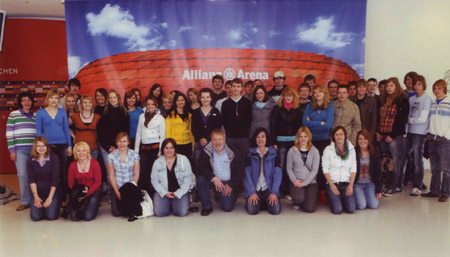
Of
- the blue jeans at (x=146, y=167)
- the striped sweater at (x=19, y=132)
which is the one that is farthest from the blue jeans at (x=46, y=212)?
the blue jeans at (x=146, y=167)

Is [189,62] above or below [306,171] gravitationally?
above

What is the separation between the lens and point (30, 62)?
570 centimetres

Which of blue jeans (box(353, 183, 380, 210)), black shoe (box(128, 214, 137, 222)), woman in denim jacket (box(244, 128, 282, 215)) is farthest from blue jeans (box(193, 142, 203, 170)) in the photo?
blue jeans (box(353, 183, 380, 210))

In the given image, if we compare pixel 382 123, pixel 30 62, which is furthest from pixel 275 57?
pixel 30 62

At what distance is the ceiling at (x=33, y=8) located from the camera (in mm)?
4930

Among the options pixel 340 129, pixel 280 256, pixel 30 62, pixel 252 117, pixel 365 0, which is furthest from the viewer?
pixel 30 62

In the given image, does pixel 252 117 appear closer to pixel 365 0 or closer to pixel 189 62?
pixel 189 62

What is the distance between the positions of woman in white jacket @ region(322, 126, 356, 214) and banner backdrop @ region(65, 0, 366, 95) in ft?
5.44

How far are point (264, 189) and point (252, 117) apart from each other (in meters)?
0.86

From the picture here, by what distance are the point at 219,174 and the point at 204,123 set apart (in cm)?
61

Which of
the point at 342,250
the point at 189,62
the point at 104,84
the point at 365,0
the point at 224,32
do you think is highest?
Result: the point at 365,0

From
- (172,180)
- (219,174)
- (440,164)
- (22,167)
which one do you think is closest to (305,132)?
(219,174)

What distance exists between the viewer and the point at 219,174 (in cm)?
370

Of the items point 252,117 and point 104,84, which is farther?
point 104,84
